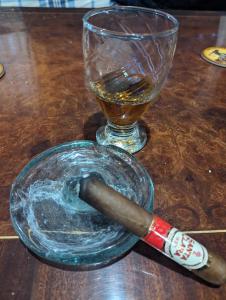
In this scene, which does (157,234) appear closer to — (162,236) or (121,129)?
(162,236)

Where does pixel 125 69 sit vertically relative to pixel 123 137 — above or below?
above

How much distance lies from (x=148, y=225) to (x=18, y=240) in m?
0.20

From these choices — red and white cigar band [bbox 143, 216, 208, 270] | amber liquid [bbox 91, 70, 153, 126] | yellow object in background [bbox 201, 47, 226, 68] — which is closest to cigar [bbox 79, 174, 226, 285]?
red and white cigar band [bbox 143, 216, 208, 270]

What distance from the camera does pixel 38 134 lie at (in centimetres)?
65

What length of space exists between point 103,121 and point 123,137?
81 millimetres

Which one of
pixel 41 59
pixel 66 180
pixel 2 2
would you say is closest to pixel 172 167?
pixel 66 180

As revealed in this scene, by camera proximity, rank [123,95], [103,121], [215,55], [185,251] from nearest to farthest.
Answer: [185,251] < [123,95] < [103,121] < [215,55]

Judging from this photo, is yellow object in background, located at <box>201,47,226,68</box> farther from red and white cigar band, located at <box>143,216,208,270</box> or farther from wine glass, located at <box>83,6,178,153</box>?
red and white cigar band, located at <box>143,216,208,270</box>

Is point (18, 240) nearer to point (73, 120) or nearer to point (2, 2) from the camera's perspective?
point (73, 120)

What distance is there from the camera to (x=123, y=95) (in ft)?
1.92

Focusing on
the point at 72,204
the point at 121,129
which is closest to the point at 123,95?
the point at 121,129

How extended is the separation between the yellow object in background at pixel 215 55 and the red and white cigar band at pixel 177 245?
0.68 m

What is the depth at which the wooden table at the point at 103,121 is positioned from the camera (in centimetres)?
41

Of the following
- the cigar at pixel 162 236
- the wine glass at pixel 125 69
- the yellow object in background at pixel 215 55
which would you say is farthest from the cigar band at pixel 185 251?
the yellow object in background at pixel 215 55
